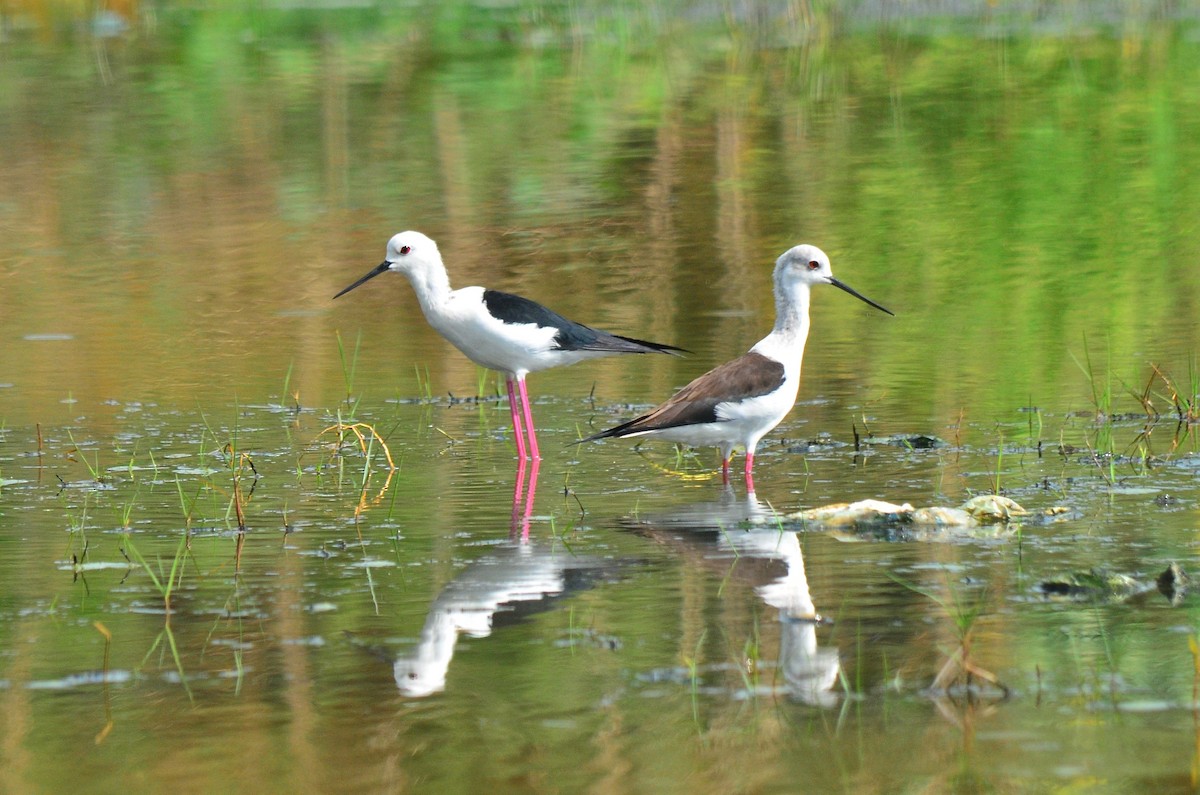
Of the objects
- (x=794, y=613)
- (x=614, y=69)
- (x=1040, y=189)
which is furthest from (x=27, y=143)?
(x=794, y=613)

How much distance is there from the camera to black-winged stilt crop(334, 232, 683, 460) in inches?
325

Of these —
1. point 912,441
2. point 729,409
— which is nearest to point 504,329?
point 729,409

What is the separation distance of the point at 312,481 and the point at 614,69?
15.2 m

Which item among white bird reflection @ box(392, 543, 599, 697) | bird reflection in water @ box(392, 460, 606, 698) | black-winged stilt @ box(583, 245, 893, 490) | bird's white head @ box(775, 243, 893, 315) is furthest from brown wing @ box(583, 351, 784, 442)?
white bird reflection @ box(392, 543, 599, 697)

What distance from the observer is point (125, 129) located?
19.1 metres

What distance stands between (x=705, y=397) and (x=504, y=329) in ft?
4.18

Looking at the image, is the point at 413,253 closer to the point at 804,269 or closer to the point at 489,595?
the point at 804,269

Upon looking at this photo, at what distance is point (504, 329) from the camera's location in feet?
27.0

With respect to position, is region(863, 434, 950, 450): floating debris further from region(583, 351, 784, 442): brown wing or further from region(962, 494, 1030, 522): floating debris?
region(962, 494, 1030, 522): floating debris

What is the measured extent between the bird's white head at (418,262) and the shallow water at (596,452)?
60cm

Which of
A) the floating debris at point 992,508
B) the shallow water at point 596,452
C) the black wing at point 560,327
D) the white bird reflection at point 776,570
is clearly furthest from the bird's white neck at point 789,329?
the floating debris at point 992,508

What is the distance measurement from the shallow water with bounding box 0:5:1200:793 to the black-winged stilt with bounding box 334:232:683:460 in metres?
0.29

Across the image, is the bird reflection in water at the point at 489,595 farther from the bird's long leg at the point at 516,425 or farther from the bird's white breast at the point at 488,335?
the bird's white breast at the point at 488,335

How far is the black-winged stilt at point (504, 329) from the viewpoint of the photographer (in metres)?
8.27
